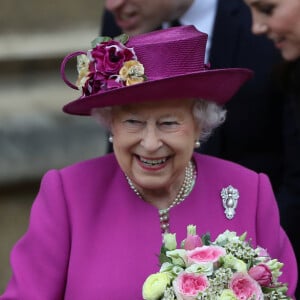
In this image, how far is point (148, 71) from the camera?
4.30 m

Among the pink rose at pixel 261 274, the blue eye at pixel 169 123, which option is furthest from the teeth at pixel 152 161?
the pink rose at pixel 261 274

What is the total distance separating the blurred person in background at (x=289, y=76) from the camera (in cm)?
513

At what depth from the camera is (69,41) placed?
7445mm

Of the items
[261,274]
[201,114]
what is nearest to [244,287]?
[261,274]

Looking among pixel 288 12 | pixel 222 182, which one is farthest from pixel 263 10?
pixel 222 182

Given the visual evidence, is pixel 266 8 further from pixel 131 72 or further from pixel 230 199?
pixel 131 72

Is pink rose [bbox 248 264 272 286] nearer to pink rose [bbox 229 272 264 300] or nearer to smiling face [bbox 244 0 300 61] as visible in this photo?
pink rose [bbox 229 272 264 300]

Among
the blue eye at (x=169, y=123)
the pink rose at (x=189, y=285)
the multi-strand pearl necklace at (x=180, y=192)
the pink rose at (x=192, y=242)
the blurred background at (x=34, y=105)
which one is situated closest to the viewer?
the pink rose at (x=189, y=285)

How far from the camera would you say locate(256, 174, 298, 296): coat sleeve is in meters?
4.51

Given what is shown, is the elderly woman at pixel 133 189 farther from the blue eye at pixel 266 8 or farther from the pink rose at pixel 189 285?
the blue eye at pixel 266 8

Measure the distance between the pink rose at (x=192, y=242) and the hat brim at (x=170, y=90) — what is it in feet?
1.53

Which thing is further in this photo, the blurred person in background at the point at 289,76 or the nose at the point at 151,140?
the blurred person in background at the point at 289,76

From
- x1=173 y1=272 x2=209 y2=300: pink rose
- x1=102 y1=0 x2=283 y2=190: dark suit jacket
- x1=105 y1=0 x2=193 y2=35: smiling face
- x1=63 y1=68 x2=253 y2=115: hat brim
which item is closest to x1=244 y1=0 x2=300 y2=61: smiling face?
x1=102 y1=0 x2=283 y2=190: dark suit jacket

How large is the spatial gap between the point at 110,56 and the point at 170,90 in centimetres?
23
